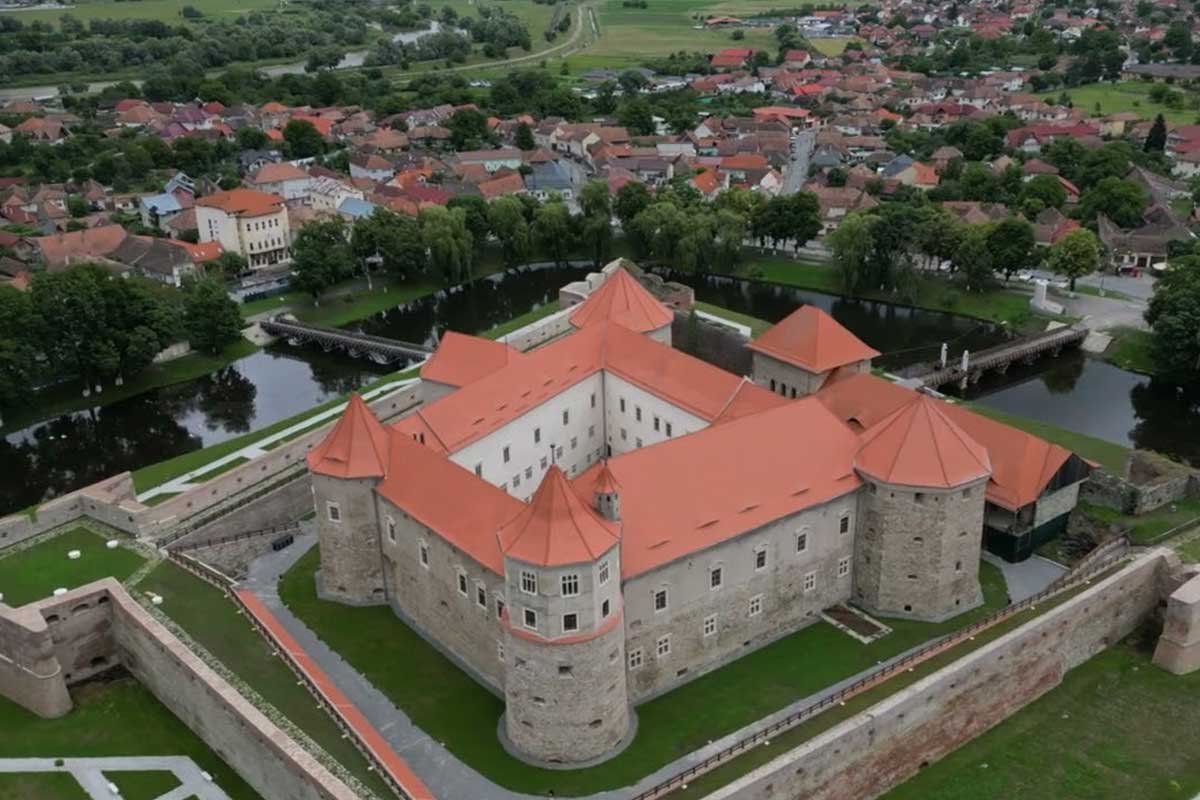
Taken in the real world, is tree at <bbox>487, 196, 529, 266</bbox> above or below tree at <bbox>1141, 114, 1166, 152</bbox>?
below

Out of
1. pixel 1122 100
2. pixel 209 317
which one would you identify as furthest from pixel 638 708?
pixel 1122 100

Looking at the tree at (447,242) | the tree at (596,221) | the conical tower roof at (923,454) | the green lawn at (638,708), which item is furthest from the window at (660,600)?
the tree at (596,221)

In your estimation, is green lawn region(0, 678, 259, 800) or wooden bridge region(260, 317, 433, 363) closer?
green lawn region(0, 678, 259, 800)

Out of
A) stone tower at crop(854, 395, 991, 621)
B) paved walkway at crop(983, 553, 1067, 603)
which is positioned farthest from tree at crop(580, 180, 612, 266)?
stone tower at crop(854, 395, 991, 621)

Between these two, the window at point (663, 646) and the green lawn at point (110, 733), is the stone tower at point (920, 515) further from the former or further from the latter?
the green lawn at point (110, 733)

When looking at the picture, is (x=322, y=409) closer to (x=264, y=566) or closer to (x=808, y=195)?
(x=264, y=566)

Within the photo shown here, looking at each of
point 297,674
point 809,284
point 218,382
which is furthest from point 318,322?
point 297,674

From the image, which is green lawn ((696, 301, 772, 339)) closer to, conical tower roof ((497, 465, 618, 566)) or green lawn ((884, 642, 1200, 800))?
green lawn ((884, 642, 1200, 800))

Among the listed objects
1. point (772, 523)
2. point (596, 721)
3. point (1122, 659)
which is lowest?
point (1122, 659)
